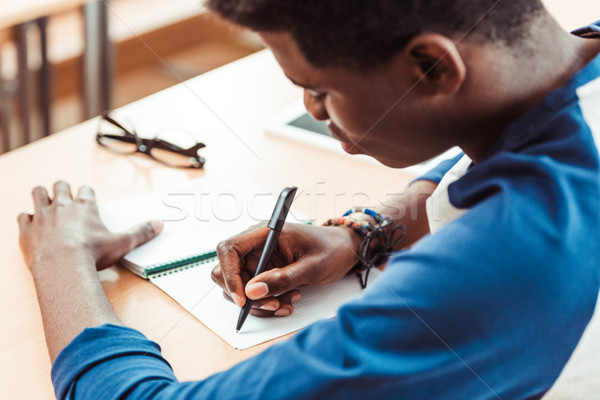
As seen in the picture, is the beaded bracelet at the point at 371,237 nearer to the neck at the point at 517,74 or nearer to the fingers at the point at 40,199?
the neck at the point at 517,74

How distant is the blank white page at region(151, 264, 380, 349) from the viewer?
839mm

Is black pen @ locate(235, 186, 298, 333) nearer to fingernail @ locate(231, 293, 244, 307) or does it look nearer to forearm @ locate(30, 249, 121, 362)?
fingernail @ locate(231, 293, 244, 307)

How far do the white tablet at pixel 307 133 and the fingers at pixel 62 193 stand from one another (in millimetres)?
418

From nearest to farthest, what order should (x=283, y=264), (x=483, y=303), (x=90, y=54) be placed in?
(x=483, y=303) < (x=283, y=264) < (x=90, y=54)

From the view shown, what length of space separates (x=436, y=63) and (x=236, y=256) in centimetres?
42

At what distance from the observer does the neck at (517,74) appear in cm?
63

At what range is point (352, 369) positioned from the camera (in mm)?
549

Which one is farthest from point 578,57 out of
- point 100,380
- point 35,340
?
point 35,340

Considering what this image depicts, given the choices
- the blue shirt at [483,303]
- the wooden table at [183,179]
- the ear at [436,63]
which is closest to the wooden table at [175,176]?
the wooden table at [183,179]

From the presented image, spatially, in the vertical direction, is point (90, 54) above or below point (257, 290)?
above

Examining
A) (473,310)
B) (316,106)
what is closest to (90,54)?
(316,106)

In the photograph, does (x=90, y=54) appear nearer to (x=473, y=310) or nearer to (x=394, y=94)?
(x=394, y=94)

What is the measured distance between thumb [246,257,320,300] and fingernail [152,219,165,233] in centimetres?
24

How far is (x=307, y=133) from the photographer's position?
1.32 meters
